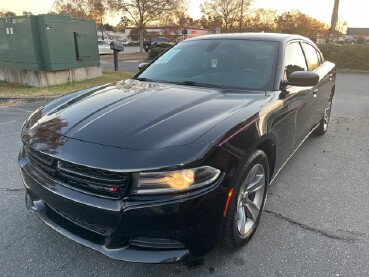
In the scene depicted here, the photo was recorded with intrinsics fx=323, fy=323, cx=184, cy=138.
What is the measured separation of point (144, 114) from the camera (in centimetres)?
230

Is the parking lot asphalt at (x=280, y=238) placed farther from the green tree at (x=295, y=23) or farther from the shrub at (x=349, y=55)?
the green tree at (x=295, y=23)

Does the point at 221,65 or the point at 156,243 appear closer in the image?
the point at 156,243

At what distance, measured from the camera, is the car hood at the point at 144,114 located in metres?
1.99

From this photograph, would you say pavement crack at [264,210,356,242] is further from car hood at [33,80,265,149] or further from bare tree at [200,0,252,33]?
bare tree at [200,0,252,33]

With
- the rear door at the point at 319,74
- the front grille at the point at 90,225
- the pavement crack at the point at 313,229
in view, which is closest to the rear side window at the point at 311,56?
the rear door at the point at 319,74

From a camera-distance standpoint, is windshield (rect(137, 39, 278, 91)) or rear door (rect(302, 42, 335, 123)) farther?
rear door (rect(302, 42, 335, 123))

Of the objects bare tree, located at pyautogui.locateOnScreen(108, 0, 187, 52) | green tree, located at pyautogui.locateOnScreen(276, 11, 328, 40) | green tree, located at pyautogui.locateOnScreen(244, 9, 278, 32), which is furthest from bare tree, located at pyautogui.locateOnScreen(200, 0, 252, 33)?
bare tree, located at pyautogui.locateOnScreen(108, 0, 187, 52)

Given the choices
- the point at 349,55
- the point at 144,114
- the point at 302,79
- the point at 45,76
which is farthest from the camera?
the point at 349,55

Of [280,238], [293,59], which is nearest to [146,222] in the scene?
[280,238]

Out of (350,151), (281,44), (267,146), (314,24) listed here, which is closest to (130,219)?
(267,146)

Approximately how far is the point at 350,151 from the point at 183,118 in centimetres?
334

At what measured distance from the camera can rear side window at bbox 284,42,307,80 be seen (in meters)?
3.23

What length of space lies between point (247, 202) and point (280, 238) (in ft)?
1.52

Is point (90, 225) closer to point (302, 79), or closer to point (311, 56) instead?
point (302, 79)
